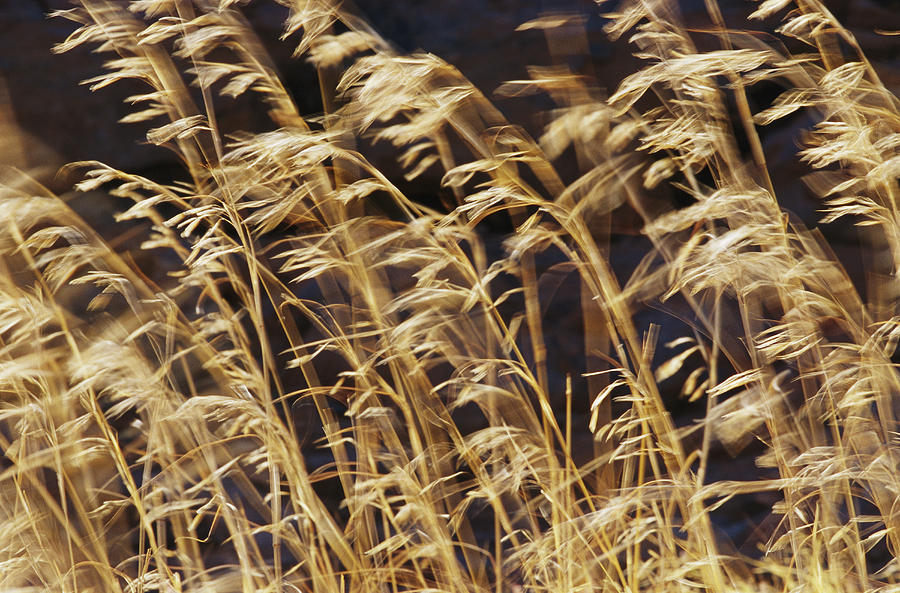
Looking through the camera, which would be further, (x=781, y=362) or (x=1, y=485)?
(x=781, y=362)

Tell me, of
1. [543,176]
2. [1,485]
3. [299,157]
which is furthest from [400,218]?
[1,485]

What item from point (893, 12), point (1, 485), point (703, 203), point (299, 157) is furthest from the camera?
point (893, 12)

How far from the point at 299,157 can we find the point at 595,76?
0.90 meters

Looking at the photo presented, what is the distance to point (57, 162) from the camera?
1.81 m

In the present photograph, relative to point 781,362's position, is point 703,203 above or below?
above

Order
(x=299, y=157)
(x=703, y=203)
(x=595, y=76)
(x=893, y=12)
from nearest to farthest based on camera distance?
(x=703, y=203) < (x=299, y=157) < (x=893, y=12) < (x=595, y=76)

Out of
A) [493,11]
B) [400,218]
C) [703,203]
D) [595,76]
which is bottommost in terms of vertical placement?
[400,218]

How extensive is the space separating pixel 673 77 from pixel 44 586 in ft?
4.10

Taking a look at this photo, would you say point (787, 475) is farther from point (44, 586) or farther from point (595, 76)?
point (44, 586)

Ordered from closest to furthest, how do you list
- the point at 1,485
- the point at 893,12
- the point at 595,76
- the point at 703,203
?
1. the point at 703,203
2. the point at 1,485
3. the point at 893,12
4. the point at 595,76

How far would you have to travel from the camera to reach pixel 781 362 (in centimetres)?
170

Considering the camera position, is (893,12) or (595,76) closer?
(893,12)

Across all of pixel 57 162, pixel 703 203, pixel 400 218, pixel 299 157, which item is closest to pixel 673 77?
pixel 703 203

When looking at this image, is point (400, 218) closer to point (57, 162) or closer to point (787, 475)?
point (57, 162)
